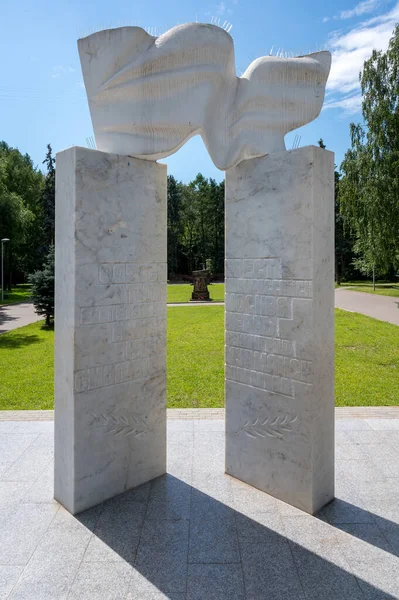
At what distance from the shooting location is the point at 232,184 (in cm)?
435

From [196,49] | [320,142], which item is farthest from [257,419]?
[320,142]

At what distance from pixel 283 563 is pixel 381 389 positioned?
18.7ft

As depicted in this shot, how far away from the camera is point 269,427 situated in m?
4.12

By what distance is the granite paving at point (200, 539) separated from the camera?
286 cm

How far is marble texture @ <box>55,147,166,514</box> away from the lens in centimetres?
378

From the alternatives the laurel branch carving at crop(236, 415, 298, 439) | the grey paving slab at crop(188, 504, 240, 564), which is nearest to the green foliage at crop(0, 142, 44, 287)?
the laurel branch carving at crop(236, 415, 298, 439)

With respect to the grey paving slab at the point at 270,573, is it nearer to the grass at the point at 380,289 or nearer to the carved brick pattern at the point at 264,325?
the carved brick pattern at the point at 264,325

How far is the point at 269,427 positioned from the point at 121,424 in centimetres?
146

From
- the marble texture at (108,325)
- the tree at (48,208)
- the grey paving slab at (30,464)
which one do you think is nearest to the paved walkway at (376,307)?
the marble texture at (108,325)

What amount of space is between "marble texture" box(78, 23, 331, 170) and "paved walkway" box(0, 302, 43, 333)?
13800 mm

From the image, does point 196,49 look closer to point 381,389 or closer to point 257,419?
point 257,419

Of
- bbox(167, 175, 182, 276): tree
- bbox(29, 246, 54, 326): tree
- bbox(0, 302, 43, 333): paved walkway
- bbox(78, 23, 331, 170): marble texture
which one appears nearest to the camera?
bbox(78, 23, 331, 170): marble texture

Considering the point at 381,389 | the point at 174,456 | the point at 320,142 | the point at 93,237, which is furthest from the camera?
the point at 320,142

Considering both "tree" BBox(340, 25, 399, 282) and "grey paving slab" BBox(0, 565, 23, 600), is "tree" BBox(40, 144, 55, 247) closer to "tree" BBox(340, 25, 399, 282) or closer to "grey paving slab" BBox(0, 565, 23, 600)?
"tree" BBox(340, 25, 399, 282)
